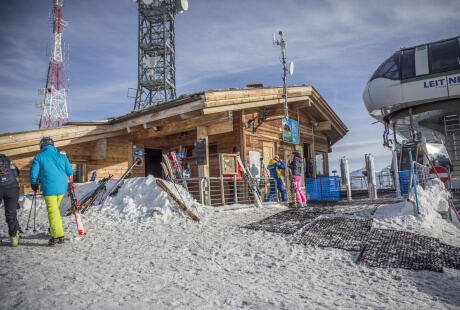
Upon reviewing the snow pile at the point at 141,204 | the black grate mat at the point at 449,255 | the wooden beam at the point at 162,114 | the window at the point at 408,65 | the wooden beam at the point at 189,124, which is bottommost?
the black grate mat at the point at 449,255

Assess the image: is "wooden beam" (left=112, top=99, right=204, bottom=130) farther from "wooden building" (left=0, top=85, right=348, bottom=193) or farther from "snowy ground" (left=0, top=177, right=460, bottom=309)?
"snowy ground" (left=0, top=177, right=460, bottom=309)

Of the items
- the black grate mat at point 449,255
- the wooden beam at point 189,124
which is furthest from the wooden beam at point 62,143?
the black grate mat at point 449,255

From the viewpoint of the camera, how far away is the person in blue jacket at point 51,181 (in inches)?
170

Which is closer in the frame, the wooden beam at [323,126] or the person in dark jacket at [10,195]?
the person in dark jacket at [10,195]

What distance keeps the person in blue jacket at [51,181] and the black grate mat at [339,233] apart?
3.77 metres

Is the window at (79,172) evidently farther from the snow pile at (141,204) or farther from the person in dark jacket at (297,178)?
the person in dark jacket at (297,178)

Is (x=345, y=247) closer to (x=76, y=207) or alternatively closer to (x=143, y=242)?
(x=143, y=242)

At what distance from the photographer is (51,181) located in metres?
4.37

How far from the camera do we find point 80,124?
33.6 ft

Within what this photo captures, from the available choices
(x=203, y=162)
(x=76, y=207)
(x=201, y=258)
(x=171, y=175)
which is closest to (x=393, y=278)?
(x=201, y=258)

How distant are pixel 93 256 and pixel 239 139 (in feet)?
24.4

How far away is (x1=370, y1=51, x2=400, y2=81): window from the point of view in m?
14.2

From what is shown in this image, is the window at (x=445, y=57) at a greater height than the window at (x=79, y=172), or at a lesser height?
greater

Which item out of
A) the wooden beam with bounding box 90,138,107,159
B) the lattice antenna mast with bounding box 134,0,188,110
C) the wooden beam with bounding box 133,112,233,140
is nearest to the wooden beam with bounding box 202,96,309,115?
the wooden beam with bounding box 133,112,233,140
